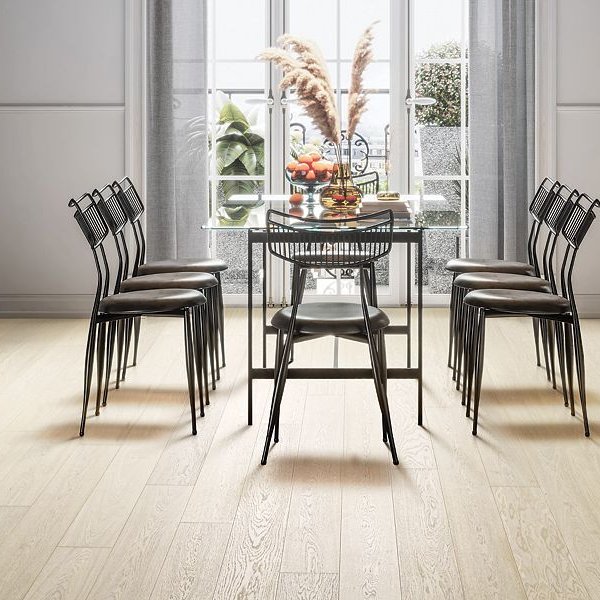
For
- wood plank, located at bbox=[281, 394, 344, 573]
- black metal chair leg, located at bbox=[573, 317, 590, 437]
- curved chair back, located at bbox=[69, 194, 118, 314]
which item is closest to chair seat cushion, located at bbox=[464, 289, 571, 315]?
black metal chair leg, located at bbox=[573, 317, 590, 437]

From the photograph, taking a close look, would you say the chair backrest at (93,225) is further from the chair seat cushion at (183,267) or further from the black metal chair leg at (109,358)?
the chair seat cushion at (183,267)

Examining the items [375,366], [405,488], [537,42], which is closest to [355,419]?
[375,366]

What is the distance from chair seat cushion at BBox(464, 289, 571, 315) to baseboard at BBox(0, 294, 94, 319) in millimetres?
3113

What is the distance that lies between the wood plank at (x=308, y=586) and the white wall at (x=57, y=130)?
4035 mm

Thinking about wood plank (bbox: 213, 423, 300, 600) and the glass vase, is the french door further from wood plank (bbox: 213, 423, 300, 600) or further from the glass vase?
wood plank (bbox: 213, 423, 300, 600)

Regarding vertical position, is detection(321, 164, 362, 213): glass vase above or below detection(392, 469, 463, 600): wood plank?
above

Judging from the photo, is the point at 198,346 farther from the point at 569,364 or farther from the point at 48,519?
the point at 569,364

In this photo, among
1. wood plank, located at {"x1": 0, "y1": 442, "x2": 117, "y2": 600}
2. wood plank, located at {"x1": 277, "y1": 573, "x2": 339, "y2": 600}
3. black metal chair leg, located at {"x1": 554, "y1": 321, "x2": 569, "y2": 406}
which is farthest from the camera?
black metal chair leg, located at {"x1": 554, "y1": 321, "x2": 569, "y2": 406}

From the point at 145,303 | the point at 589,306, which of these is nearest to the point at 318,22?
the point at 589,306

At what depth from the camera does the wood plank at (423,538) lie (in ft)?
8.47

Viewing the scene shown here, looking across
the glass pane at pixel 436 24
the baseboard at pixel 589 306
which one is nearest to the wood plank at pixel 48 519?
the baseboard at pixel 589 306

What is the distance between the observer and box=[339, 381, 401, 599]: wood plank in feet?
8.59

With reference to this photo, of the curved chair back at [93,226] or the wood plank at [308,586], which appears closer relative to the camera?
the wood plank at [308,586]

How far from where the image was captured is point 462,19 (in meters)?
6.31
